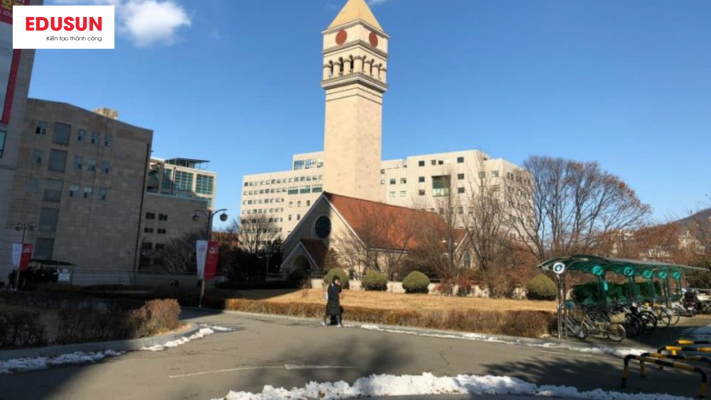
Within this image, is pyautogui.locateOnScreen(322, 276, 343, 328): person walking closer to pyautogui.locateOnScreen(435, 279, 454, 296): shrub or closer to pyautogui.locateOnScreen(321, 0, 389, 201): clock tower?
pyautogui.locateOnScreen(435, 279, 454, 296): shrub

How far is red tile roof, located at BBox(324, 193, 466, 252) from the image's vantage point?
44.7 m

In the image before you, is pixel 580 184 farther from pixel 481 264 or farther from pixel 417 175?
pixel 417 175

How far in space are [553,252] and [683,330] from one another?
82.5 ft

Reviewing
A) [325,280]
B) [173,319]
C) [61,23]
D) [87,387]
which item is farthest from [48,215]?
[87,387]

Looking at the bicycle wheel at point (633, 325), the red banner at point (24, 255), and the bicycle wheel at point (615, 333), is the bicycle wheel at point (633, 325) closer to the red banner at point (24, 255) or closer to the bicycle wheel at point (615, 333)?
the bicycle wheel at point (615, 333)

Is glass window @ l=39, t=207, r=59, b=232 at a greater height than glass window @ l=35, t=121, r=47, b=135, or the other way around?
glass window @ l=35, t=121, r=47, b=135

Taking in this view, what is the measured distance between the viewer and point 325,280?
4225 centimetres

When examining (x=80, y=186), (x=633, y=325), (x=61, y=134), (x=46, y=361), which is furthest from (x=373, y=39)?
(x=46, y=361)

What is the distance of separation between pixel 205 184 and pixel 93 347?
13317 centimetres

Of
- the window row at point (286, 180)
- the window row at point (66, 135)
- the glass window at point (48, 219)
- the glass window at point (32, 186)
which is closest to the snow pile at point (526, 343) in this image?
the glass window at point (48, 219)

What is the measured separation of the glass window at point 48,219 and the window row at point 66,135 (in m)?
8.30

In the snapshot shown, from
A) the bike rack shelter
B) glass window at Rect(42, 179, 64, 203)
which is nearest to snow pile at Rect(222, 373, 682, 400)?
the bike rack shelter

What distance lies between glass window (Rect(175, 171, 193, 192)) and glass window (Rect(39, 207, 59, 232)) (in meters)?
70.9

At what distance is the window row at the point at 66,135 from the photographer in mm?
60156
